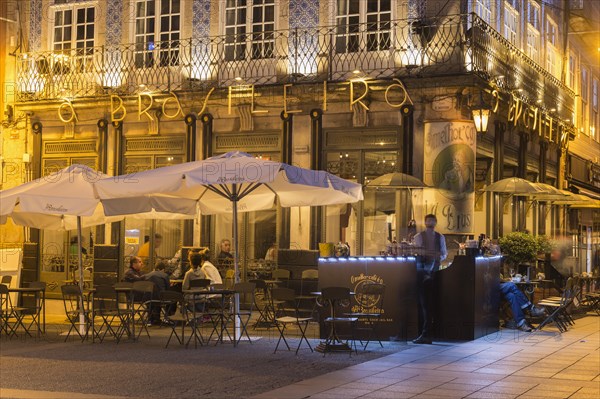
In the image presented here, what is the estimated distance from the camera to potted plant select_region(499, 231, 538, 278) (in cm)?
1827

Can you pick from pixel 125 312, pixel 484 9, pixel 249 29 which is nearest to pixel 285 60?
pixel 249 29

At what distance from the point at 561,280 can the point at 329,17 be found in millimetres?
6878

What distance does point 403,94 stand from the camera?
1855 centimetres

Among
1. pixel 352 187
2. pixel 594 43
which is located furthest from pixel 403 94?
pixel 594 43

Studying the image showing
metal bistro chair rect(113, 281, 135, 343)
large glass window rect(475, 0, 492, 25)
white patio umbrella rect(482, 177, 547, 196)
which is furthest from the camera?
large glass window rect(475, 0, 492, 25)

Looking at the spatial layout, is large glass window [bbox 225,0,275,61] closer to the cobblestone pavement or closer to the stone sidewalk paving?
the cobblestone pavement

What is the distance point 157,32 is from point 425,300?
30.3 ft

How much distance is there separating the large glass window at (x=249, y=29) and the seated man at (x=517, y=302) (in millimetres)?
6530

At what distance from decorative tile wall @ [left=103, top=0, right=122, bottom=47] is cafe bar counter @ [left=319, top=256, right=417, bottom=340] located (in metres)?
9.02

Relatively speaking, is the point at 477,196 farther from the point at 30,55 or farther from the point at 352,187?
the point at 30,55

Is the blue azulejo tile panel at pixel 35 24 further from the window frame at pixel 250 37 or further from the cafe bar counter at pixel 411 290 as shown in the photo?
the cafe bar counter at pixel 411 290

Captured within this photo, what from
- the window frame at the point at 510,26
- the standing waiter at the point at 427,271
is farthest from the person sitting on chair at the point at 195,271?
the window frame at the point at 510,26

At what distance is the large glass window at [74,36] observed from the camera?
2181 cm

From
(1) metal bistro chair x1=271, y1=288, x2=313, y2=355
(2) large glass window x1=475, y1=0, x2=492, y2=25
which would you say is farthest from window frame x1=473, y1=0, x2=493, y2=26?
(1) metal bistro chair x1=271, y1=288, x2=313, y2=355
